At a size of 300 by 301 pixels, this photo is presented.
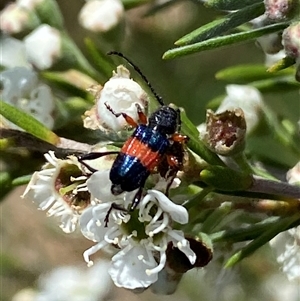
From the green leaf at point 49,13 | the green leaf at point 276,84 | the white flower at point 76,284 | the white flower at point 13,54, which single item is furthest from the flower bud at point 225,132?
the white flower at point 76,284

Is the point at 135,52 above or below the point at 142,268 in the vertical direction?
below

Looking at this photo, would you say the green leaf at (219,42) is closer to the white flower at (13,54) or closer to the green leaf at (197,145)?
the green leaf at (197,145)

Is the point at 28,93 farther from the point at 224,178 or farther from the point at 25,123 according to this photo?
the point at 224,178

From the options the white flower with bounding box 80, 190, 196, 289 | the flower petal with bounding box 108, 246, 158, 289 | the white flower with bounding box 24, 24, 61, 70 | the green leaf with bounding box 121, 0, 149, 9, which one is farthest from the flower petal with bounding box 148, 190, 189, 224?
the green leaf with bounding box 121, 0, 149, 9

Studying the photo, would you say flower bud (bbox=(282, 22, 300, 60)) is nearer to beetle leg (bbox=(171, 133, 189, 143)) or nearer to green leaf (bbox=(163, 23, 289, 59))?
green leaf (bbox=(163, 23, 289, 59))

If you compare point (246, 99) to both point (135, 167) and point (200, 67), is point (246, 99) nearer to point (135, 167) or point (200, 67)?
point (135, 167)

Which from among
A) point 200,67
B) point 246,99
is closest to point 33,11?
point 246,99
